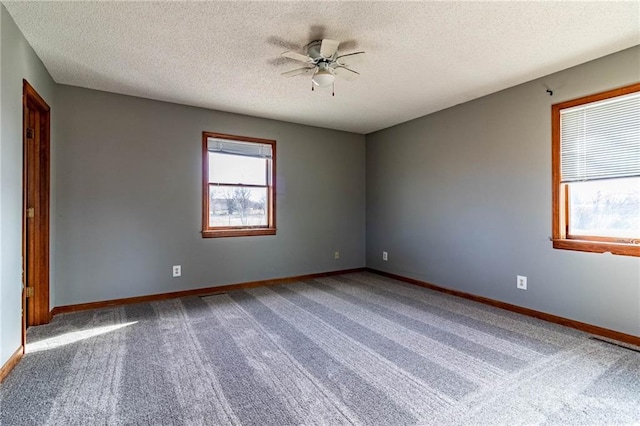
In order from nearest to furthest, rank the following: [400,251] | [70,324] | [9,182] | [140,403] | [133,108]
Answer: [140,403] < [9,182] < [70,324] < [133,108] < [400,251]

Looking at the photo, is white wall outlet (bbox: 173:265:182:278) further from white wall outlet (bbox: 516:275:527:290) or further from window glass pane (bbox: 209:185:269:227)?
white wall outlet (bbox: 516:275:527:290)

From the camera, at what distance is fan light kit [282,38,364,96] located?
2383 mm

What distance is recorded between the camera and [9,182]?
7.14 feet

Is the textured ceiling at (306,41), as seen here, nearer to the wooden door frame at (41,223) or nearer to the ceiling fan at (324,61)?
the ceiling fan at (324,61)

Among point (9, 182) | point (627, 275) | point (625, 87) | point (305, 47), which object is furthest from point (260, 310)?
point (625, 87)

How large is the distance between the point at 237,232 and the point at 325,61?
99.6 inches

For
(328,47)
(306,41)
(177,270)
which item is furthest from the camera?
(177,270)

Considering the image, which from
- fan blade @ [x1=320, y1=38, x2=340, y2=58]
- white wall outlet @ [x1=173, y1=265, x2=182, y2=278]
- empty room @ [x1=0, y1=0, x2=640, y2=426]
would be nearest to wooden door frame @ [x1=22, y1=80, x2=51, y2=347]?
empty room @ [x1=0, y1=0, x2=640, y2=426]

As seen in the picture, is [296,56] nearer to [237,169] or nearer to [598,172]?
[237,169]

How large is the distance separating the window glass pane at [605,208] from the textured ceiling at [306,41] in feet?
3.64

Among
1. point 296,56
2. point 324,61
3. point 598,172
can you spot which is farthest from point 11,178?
point 598,172

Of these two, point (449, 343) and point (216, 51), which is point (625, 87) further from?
point (216, 51)

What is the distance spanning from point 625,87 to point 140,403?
4144 mm

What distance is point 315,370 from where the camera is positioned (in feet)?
7.11
